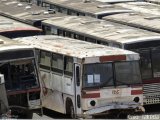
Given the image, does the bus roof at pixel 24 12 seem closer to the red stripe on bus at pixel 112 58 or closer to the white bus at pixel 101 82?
the white bus at pixel 101 82

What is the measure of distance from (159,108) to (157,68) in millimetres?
1494

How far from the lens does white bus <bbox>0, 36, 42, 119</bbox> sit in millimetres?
16172

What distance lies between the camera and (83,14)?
87.4 feet

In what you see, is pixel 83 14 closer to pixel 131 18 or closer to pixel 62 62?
pixel 131 18

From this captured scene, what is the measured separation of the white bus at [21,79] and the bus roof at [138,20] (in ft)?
18.5

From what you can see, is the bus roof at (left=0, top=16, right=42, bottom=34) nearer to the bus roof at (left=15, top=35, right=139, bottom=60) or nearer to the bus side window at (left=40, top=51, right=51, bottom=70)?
the bus roof at (left=15, top=35, right=139, bottom=60)

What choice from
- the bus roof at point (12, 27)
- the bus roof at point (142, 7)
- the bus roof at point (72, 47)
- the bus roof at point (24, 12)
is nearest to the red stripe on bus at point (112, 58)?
the bus roof at point (72, 47)

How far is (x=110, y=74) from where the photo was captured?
16.4m

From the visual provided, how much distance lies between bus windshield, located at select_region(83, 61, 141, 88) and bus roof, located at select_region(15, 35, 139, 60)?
283 millimetres

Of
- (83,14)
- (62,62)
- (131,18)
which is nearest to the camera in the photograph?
(62,62)

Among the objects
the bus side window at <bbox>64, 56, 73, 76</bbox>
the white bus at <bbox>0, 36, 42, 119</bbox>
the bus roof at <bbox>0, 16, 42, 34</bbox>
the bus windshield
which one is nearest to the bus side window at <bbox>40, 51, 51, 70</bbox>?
the bus side window at <bbox>64, 56, 73, 76</bbox>

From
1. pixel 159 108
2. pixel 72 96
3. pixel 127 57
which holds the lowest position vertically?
pixel 159 108

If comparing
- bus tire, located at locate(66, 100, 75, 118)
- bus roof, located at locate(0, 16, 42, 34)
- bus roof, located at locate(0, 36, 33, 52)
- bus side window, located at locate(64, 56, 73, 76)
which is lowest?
bus tire, located at locate(66, 100, 75, 118)

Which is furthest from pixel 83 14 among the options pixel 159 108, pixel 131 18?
pixel 159 108
